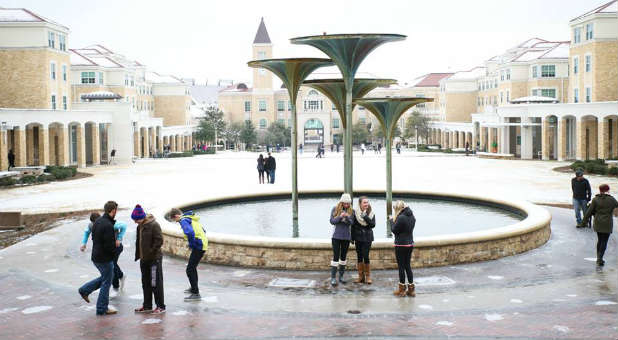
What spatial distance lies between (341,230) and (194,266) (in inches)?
98.5

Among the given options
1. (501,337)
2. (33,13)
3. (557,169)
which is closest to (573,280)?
(501,337)

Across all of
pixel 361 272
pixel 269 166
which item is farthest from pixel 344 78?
pixel 269 166

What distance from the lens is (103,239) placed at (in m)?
10.1

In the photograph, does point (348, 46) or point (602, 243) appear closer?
point (602, 243)

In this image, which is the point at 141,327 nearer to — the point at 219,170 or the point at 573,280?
the point at 573,280

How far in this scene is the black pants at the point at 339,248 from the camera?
1155 cm

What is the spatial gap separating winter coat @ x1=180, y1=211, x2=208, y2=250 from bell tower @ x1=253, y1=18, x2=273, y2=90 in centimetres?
9503

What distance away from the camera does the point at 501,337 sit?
880 centimetres

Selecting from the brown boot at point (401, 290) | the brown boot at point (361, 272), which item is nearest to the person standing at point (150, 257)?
the brown boot at point (361, 272)

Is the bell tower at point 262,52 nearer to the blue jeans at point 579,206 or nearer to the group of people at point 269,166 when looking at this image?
the group of people at point 269,166

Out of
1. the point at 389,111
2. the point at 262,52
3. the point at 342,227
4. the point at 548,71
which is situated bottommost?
the point at 342,227

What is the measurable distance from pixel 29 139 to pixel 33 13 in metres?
9.36

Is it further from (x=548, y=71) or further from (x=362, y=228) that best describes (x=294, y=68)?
(x=548, y=71)

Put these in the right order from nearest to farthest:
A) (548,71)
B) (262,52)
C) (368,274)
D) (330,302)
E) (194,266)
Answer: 1. (330,302)
2. (194,266)
3. (368,274)
4. (548,71)
5. (262,52)
